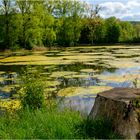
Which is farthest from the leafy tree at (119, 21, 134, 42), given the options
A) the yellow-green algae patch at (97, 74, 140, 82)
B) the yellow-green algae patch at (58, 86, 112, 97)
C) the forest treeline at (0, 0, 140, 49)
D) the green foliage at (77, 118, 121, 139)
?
the green foliage at (77, 118, 121, 139)

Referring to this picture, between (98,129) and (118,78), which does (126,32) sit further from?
(98,129)

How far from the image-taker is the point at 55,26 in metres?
58.6

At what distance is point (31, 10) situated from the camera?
49062 millimetres

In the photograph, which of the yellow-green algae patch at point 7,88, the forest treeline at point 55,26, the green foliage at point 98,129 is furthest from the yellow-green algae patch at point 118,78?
the forest treeline at point 55,26

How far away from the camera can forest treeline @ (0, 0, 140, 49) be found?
152 feet

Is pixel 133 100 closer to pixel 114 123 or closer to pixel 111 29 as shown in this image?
pixel 114 123

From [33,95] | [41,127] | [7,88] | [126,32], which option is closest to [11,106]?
[33,95]

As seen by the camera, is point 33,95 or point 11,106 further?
point 33,95

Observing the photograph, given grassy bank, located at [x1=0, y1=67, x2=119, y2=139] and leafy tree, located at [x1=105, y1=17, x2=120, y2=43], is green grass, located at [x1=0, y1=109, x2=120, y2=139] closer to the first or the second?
grassy bank, located at [x1=0, y1=67, x2=119, y2=139]

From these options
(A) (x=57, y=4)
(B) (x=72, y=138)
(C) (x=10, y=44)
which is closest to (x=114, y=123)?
(B) (x=72, y=138)

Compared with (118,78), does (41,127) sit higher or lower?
higher

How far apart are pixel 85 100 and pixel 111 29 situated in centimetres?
5346

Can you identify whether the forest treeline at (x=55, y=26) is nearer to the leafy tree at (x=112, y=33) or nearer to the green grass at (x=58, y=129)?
the leafy tree at (x=112, y=33)

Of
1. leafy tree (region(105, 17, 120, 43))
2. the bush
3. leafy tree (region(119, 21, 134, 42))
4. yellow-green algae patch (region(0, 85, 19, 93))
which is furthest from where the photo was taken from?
leafy tree (region(119, 21, 134, 42))
